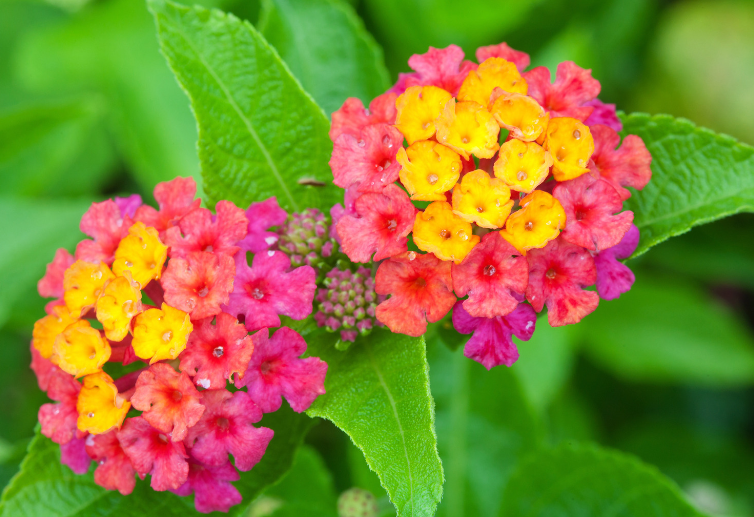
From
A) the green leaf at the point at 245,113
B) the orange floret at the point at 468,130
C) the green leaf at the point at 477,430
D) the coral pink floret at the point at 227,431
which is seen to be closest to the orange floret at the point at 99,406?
the coral pink floret at the point at 227,431

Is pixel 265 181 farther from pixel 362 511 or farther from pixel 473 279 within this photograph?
pixel 362 511

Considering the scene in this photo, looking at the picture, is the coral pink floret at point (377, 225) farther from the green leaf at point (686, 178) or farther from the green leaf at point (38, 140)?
the green leaf at point (38, 140)

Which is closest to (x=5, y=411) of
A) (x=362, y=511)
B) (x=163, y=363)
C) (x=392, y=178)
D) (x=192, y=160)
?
(x=192, y=160)

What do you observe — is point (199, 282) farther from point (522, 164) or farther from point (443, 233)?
point (522, 164)

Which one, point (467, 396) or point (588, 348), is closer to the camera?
point (467, 396)

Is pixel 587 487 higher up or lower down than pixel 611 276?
lower down

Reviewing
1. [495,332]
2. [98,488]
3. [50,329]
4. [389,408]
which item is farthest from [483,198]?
[98,488]
